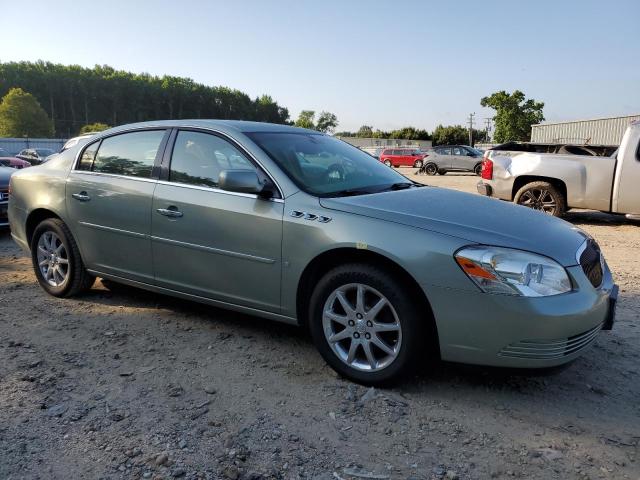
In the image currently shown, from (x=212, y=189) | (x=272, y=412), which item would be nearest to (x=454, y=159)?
(x=212, y=189)

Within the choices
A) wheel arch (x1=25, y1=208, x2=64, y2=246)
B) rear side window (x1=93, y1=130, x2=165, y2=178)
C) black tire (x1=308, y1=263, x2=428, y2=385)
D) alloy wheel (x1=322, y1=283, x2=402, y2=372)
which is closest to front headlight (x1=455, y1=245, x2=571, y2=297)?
black tire (x1=308, y1=263, x2=428, y2=385)

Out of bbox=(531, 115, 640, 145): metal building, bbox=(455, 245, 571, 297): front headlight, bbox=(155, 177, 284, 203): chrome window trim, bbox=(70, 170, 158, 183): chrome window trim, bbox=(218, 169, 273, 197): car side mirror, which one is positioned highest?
bbox=(531, 115, 640, 145): metal building

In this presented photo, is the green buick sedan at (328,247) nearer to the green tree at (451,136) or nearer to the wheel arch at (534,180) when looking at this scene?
the wheel arch at (534,180)

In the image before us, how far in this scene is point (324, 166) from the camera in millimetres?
3895

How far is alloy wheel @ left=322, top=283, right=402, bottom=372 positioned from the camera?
307cm

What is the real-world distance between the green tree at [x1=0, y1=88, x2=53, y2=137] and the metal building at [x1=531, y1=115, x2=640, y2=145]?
62.9 m

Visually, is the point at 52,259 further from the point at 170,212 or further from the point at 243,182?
the point at 243,182

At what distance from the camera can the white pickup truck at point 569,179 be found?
8.79 m

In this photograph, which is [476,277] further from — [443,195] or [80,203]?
[80,203]

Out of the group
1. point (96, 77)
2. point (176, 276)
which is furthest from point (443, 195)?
point (96, 77)

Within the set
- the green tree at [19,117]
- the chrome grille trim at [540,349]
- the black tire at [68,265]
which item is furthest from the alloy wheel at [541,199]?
the green tree at [19,117]

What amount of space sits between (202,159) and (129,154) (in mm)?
807

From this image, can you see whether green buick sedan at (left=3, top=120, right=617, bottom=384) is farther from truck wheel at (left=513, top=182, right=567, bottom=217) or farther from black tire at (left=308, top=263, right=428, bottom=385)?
truck wheel at (left=513, top=182, right=567, bottom=217)

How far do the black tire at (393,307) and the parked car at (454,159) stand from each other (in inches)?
1094
